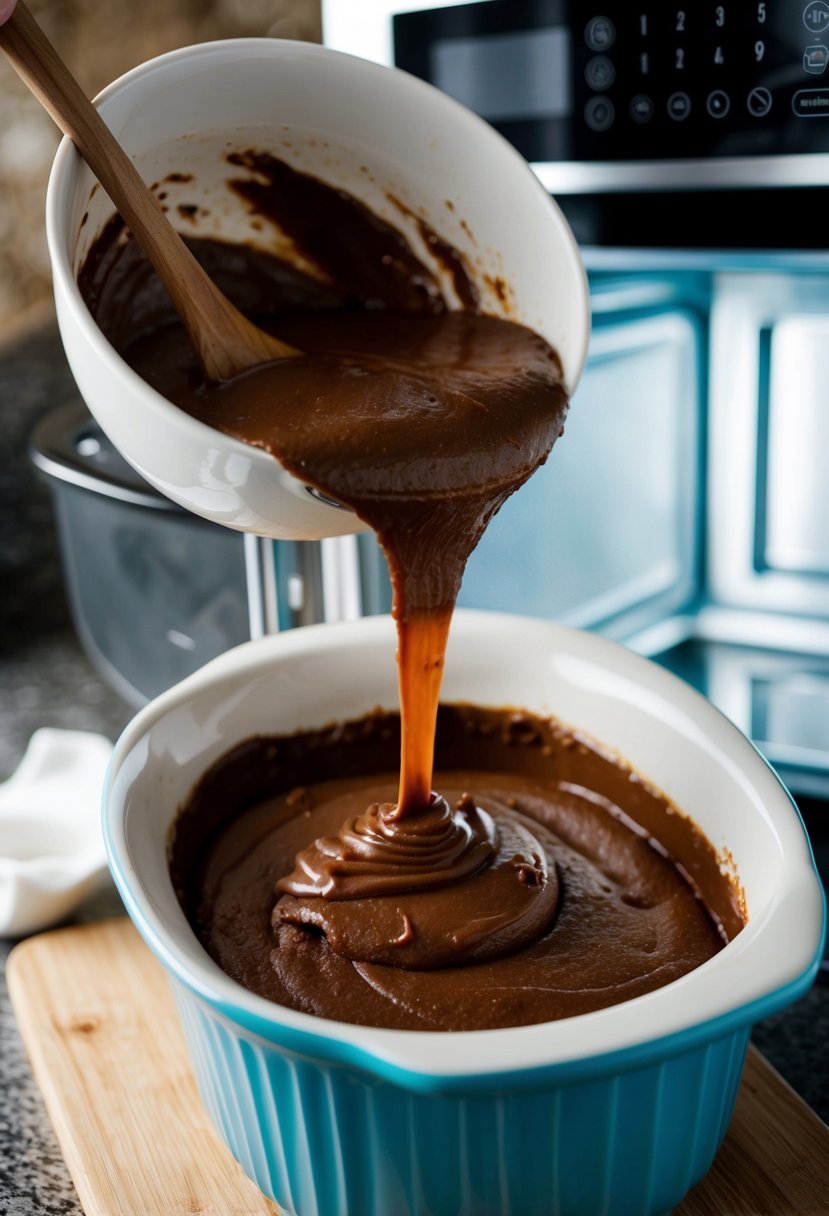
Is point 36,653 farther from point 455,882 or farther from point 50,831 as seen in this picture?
point 455,882

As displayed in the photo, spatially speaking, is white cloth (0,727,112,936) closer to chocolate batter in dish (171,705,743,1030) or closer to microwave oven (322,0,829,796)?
chocolate batter in dish (171,705,743,1030)

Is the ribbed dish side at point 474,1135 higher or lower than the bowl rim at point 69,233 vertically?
lower

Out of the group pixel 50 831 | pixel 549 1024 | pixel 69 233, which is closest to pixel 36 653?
pixel 50 831

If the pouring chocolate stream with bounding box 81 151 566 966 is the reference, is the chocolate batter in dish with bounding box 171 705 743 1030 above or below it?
below

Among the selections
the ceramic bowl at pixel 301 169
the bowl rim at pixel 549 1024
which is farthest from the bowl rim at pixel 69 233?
the bowl rim at pixel 549 1024

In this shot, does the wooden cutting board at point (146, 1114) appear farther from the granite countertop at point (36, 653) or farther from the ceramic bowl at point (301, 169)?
the ceramic bowl at point (301, 169)

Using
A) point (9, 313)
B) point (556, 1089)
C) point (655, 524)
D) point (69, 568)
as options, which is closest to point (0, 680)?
point (69, 568)

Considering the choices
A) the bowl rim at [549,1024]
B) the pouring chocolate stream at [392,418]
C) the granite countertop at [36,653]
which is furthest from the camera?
the granite countertop at [36,653]

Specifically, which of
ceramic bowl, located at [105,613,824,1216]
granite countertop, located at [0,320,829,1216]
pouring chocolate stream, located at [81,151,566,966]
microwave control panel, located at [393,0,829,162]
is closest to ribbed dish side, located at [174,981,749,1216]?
ceramic bowl, located at [105,613,824,1216]
